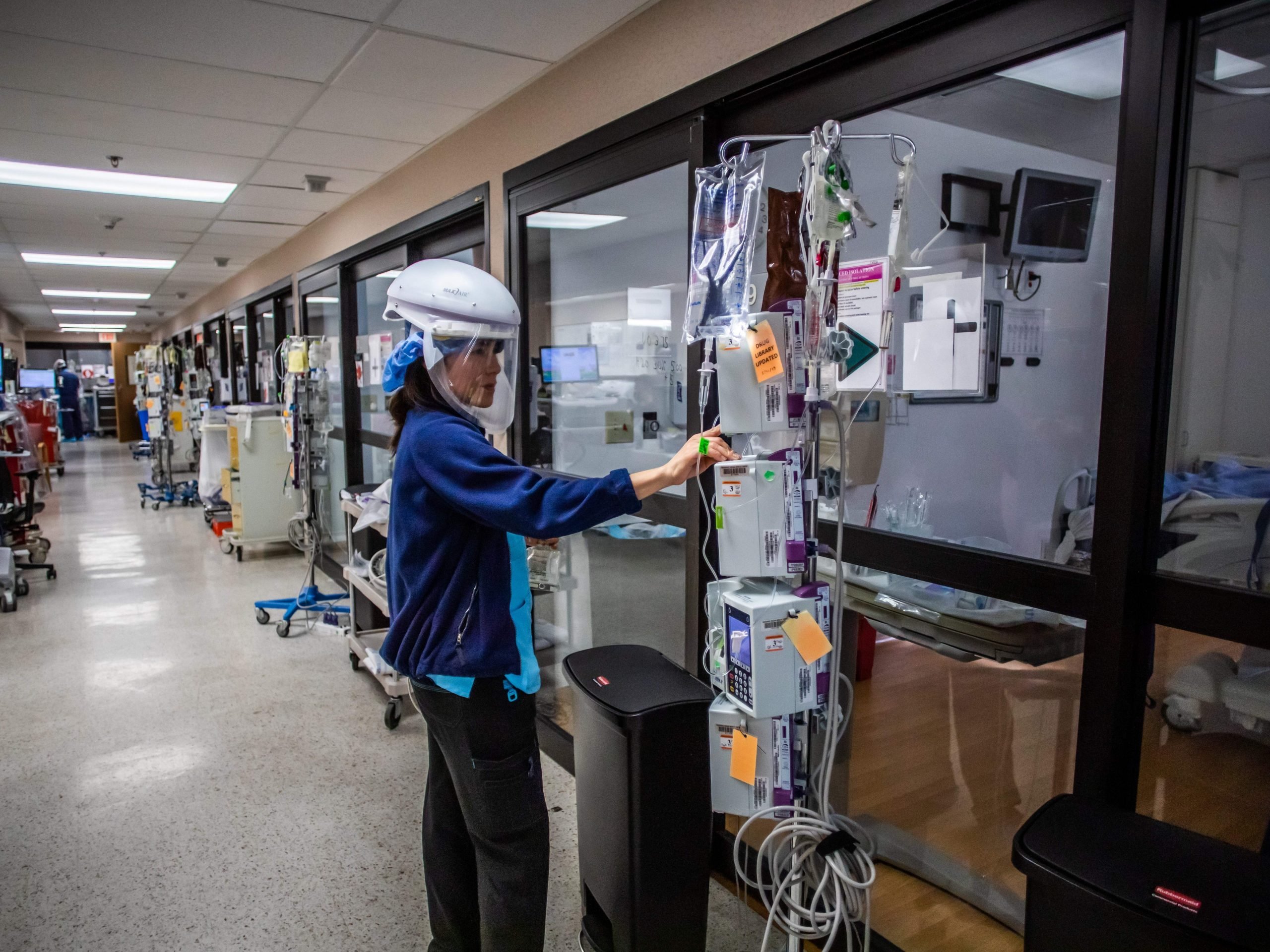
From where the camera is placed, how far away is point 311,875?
2408 millimetres

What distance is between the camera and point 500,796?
64.6 inches

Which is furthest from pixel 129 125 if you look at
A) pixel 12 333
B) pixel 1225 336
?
pixel 12 333

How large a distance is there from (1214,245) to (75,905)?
3159 millimetres

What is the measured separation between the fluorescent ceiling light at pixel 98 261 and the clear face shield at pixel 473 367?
7.49 m

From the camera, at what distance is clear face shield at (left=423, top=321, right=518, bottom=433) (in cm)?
161

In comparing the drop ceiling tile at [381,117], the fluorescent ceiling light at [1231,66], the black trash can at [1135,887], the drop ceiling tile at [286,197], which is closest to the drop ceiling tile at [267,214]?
the drop ceiling tile at [286,197]

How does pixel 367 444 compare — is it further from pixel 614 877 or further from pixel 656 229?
pixel 614 877

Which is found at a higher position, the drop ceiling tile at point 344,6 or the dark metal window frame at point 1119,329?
the drop ceiling tile at point 344,6

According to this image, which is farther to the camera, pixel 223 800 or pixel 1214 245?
pixel 223 800

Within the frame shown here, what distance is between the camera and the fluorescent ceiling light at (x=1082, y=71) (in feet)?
5.06

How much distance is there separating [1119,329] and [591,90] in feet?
6.41

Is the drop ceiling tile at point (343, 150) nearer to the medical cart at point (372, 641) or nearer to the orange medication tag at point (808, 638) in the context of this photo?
the medical cart at point (372, 641)

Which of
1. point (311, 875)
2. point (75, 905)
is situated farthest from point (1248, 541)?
point (75, 905)

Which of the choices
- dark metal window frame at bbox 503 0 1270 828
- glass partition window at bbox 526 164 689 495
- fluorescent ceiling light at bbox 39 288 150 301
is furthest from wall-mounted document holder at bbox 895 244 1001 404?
fluorescent ceiling light at bbox 39 288 150 301
